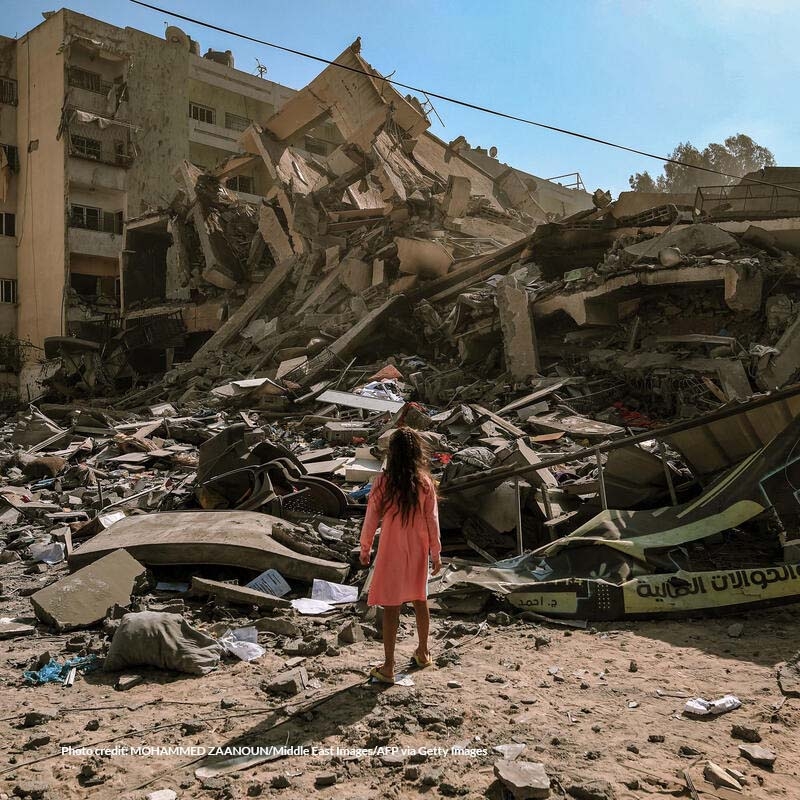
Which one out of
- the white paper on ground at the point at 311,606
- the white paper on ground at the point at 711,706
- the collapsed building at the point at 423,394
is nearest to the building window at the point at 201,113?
the collapsed building at the point at 423,394

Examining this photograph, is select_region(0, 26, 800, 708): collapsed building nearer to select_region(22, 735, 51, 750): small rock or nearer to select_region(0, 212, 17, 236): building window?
select_region(22, 735, 51, 750): small rock

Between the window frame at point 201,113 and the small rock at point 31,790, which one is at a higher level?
the window frame at point 201,113

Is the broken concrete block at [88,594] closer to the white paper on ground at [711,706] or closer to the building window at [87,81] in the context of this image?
the white paper on ground at [711,706]

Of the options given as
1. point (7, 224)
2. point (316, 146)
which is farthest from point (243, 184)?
point (7, 224)

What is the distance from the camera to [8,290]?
2722 cm

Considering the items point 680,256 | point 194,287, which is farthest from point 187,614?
point 194,287

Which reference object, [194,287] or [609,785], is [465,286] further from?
[609,785]

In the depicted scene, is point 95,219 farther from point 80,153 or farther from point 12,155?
point 12,155

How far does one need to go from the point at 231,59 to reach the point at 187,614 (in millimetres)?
32286

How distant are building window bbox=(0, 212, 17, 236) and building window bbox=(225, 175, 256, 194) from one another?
8.74 m

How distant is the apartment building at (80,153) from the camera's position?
24.9 meters

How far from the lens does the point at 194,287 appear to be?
19.4 meters

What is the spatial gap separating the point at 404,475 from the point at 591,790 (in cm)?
160

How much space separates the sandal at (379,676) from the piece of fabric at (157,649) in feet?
2.87
